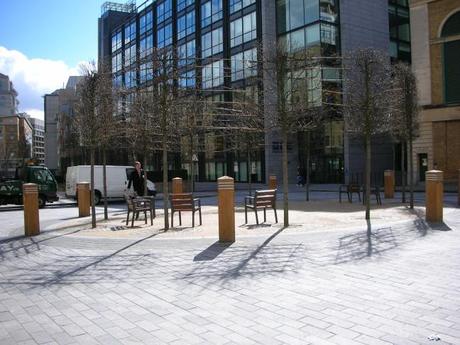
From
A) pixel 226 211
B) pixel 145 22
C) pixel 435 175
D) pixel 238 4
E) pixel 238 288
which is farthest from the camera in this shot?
pixel 145 22

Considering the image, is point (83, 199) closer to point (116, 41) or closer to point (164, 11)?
point (164, 11)

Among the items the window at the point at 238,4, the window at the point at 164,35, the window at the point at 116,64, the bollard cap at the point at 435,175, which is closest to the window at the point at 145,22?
the window at the point at 164,35

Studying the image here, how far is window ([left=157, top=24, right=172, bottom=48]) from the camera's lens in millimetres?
57750

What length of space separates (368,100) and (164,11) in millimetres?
49355

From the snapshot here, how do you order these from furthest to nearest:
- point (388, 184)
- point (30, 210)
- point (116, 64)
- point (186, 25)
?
point (186, 25) → point (116, 64) → point (388, 184) → point (30, 210)

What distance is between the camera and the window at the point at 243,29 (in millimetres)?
44688

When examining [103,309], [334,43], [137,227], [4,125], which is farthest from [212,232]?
[4,125]

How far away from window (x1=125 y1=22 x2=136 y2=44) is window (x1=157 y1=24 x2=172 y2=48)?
829 cm

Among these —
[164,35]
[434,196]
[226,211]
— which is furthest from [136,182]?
[164,35]

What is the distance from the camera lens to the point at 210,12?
5038cm

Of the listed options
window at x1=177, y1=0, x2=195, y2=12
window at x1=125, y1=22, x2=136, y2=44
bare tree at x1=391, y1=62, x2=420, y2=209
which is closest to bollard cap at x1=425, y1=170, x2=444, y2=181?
bare tree at x1=391, y1=62, x2=420, y2=209

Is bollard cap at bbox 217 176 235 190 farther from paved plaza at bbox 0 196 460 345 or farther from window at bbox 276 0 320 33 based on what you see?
window at bbox 276 0 320 33

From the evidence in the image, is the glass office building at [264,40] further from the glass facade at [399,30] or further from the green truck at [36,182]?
the green truck at [36,182]

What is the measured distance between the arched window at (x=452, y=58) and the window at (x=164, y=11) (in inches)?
1292
